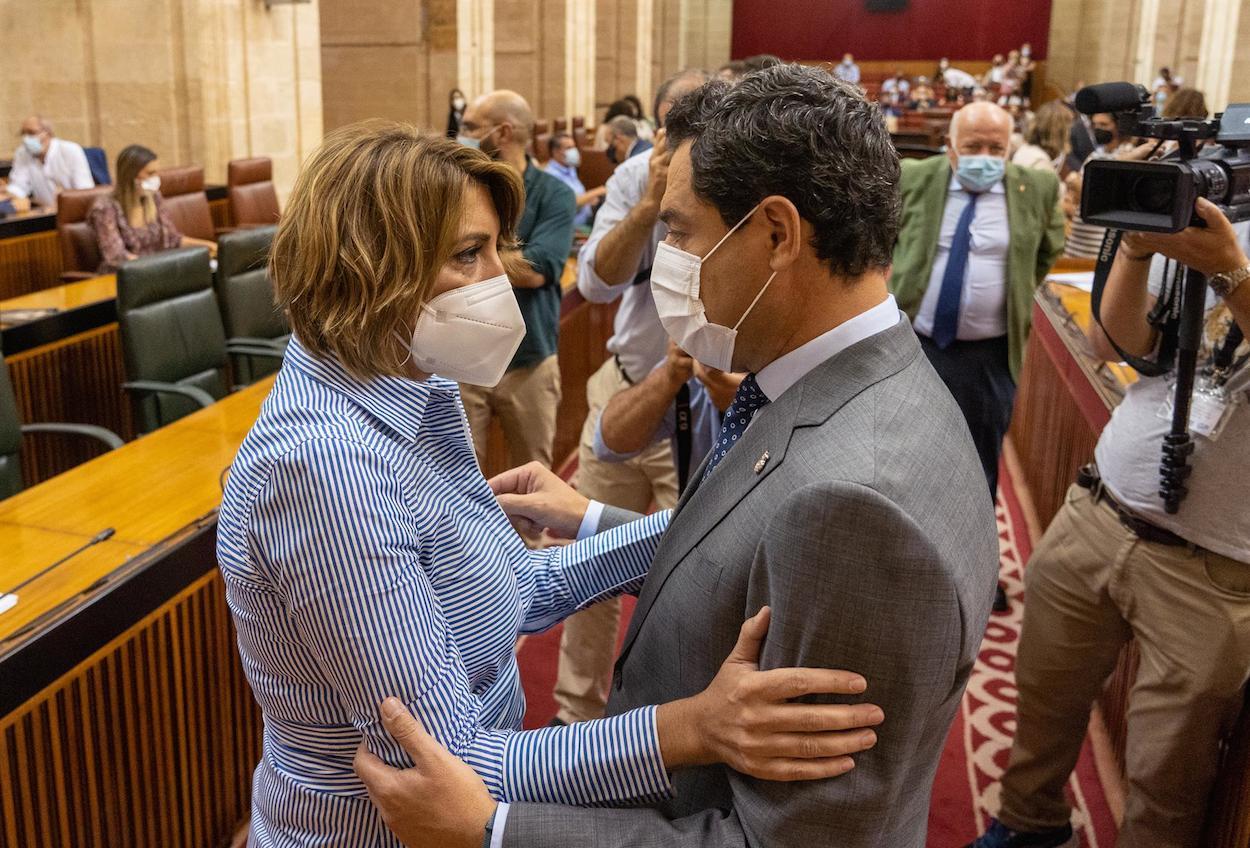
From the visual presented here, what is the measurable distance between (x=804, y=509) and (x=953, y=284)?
8.91ft

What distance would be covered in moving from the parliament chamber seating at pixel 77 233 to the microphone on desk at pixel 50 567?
4369 millimetres

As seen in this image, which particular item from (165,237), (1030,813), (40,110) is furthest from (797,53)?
(1030,813)

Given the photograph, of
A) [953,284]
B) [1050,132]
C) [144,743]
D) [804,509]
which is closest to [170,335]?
[144,743]

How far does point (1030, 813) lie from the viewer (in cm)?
255

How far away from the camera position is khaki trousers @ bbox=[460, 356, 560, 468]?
4.03 m

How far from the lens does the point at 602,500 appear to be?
3.16 metres

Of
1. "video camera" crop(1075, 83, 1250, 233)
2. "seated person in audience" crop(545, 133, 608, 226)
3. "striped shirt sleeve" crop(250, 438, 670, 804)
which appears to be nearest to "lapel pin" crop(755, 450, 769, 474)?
"striped shirt sleeve" crop(250, 438, 670, 804)

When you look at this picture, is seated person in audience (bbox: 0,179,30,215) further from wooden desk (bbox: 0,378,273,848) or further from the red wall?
the red wall

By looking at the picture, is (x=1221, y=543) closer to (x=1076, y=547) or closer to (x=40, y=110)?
(x=1076, y=547)

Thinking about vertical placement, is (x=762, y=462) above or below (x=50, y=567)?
above

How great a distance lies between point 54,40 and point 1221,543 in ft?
33.0

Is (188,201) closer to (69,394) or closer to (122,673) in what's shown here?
(69,394)

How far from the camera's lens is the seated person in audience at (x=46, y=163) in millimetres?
8750

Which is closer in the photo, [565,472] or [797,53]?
[565,472]
